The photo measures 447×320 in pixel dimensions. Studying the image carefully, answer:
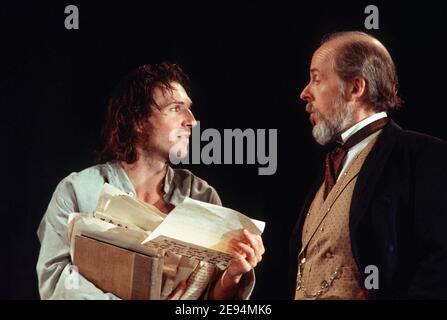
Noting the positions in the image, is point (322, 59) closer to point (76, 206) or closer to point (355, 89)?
point (355, 89)

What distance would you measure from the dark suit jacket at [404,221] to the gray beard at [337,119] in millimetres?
227

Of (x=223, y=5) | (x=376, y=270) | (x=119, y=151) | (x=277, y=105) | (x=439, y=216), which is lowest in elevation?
(x=376, y=270)

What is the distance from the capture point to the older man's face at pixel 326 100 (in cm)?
212

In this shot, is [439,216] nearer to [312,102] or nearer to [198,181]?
[312,102]

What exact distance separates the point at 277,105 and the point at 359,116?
0.96ft


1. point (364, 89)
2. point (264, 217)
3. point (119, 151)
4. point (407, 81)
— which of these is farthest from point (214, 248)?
point (407, 81)

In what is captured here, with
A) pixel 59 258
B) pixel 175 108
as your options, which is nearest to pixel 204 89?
pixel 175 108

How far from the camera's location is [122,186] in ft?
7.04

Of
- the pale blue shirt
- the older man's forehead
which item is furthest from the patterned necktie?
the pale blue shirt

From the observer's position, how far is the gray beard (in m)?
2.12

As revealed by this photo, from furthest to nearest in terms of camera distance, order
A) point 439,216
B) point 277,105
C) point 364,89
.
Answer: point 277,105 < point 364,89 < point 439,216

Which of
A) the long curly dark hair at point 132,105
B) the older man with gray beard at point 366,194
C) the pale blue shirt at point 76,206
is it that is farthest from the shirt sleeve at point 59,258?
the older man with gray beard at point 366,194

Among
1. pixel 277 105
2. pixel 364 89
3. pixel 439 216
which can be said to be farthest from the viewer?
pixel 277 105

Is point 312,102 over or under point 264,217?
over
